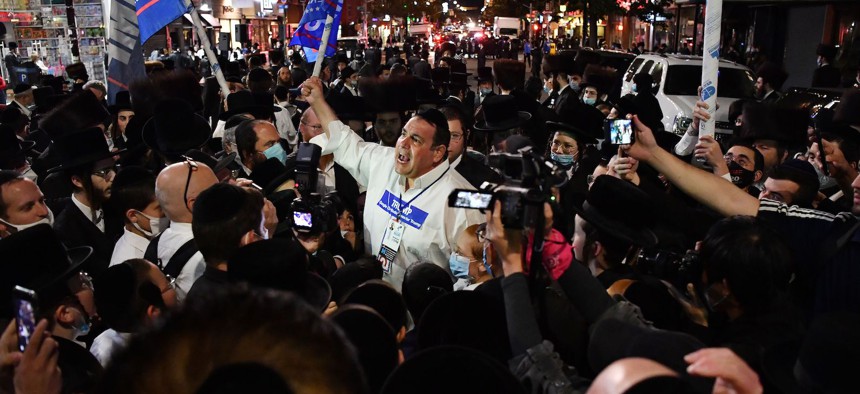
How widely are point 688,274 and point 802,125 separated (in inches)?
167

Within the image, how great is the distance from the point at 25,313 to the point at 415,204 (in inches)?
114

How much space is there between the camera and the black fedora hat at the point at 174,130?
19.9 feet

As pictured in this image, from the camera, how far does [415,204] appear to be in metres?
4.88

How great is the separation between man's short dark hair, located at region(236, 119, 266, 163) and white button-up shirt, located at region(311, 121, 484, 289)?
103cm

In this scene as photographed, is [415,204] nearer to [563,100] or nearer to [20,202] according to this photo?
[20,202]

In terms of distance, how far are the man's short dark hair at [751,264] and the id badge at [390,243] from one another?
7.28ft

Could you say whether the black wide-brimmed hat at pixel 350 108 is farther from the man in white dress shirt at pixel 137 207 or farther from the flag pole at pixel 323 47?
the man in white dress shirt at pixel 137 207

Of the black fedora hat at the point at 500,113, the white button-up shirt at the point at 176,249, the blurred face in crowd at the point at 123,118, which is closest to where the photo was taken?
the white button-up shirt at the point at 176,249

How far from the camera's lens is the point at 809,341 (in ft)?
7.06

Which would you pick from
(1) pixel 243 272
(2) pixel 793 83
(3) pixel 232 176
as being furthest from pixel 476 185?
(2) pixel 793 83

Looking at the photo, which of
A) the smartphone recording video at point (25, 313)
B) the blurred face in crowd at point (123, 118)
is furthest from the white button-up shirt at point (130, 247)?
the blurred face in crowd at point (123, 118)

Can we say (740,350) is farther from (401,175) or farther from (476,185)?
(476,185)

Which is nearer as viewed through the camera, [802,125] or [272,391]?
[272,391]

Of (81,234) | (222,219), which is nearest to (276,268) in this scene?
(222,219)
